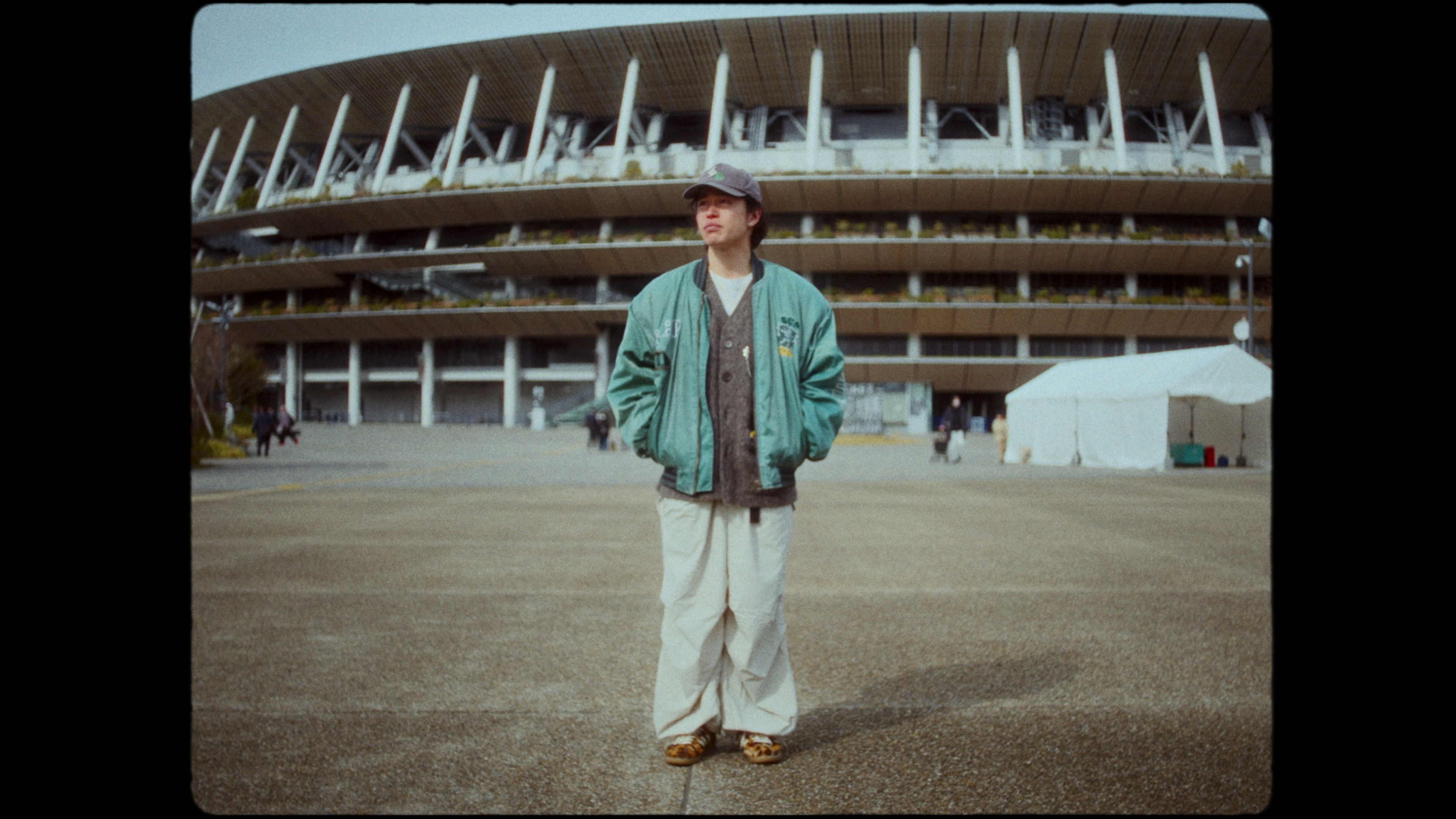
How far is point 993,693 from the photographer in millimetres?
3969

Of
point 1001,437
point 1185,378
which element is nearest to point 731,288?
point 1185,378

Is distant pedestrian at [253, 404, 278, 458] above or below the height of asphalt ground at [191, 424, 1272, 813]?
above

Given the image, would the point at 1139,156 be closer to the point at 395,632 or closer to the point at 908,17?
the point at 908,17

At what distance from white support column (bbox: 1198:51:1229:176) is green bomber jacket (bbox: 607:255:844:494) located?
49.1 m

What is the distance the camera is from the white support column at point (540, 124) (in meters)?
49.5

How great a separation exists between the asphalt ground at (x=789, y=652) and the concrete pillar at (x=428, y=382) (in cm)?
4631

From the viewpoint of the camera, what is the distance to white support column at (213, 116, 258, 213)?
56.8 m

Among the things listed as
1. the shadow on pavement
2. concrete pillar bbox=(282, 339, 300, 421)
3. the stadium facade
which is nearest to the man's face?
the shadow on pavement

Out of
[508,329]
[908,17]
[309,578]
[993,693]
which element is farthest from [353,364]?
[993,693]

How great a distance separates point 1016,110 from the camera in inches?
1799

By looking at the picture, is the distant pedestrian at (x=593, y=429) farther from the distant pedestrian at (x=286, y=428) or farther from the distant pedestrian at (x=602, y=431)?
the distant pedestrian at (x=286, y=428)

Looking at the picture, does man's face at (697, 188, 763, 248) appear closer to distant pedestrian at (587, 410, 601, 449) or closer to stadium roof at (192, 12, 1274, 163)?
distant pedestrian at (587, 410, 601, 449)
